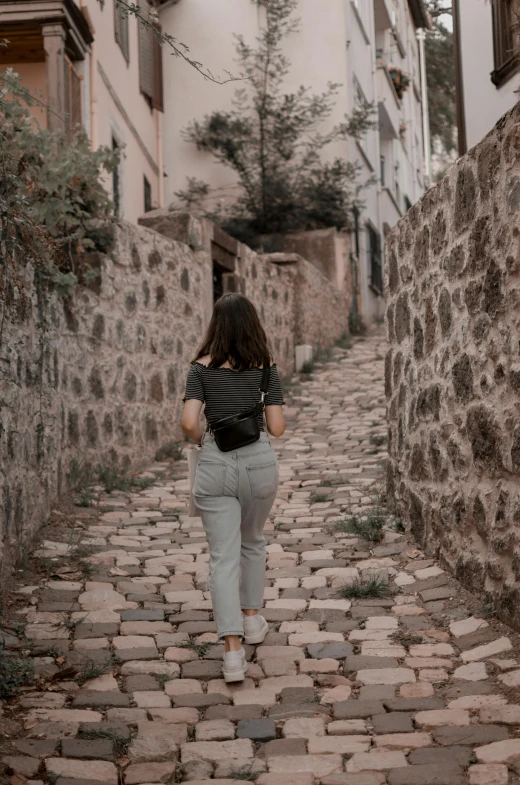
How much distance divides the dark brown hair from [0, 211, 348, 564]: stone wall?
128cm

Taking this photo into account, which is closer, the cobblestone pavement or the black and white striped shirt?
the cobblestone pavement

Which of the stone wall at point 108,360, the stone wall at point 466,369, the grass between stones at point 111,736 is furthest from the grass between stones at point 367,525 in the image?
the grass between stones at point 111,736

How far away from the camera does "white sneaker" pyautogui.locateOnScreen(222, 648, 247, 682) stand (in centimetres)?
416

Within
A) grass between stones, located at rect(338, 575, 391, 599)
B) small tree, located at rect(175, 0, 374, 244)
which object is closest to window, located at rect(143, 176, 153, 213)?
small tree, located at rect(175, 0, 374, 244)

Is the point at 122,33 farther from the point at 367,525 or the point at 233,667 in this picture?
the point at 233,667

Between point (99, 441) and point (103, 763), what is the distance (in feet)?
15.9

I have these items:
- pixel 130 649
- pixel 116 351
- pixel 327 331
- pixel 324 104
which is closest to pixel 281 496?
pixel 116 351

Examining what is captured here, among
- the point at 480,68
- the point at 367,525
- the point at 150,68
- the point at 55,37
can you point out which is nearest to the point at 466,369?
the point at 367,525

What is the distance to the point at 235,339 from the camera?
4406 millimetres

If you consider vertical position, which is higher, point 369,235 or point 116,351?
point 369,235

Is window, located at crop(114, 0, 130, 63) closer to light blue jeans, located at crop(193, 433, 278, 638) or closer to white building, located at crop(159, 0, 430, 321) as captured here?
white building, located at crop(159, 0, 430, 321)

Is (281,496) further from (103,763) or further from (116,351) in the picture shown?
(103,763)

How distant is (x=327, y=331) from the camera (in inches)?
677

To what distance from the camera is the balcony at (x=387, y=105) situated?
2270cm
